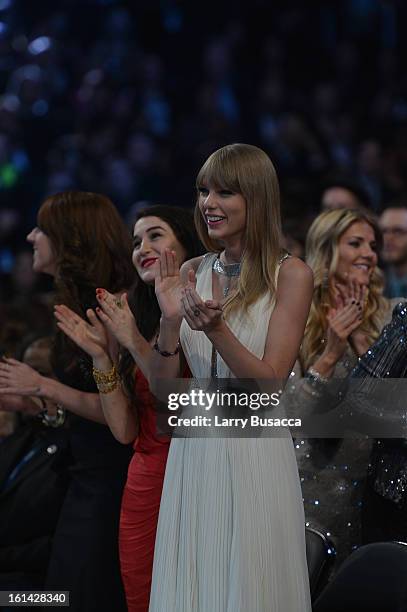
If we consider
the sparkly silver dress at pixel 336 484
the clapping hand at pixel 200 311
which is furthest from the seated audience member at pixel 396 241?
the clapping hand at pixel 200 311

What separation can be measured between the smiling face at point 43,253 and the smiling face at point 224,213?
3.73 ft

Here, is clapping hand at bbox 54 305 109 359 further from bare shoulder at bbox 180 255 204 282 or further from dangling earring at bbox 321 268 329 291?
dangling earring at bbox 321 268 329 291

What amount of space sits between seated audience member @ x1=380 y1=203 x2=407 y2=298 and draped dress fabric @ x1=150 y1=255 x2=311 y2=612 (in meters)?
2.33

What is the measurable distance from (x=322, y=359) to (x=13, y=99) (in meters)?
6.12

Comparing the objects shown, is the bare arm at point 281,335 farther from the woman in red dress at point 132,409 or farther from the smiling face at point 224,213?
the woman in red dress at point 132,409

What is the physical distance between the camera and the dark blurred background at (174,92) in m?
8.27

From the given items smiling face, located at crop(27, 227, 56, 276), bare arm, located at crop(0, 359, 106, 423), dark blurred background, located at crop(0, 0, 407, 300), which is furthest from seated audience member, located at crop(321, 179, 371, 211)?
bare arm, located at crop(0, 359, 106, 423)

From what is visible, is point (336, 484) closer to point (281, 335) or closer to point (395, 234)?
point (281, 335)

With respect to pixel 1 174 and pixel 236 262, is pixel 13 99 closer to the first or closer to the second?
pixel 1 174

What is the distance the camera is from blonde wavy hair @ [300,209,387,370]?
3980mm

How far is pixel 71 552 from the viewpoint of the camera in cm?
372

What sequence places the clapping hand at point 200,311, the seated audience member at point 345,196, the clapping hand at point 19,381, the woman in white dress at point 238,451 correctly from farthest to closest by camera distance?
the seated audience member at point 345,196 → the clapping hand at point 19,381 → the woman in white dress at point 238,451 → the clapping hand at point 200,311

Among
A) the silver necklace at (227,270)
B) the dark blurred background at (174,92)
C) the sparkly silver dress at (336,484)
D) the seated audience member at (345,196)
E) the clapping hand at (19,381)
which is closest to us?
the silver necklace at (227,270)

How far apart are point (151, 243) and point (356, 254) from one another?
945 millimetres
